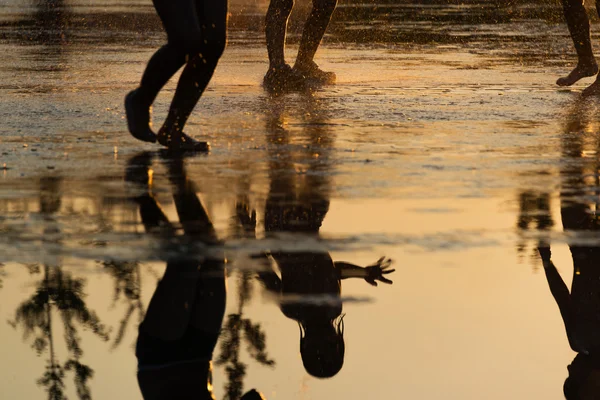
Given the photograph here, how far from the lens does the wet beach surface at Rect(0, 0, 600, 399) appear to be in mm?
3791

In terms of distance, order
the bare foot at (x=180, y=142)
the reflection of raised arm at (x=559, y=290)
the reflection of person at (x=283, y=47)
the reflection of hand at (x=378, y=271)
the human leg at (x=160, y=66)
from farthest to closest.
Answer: the reflection of person at (x=283, y=47) → the bare foot at (x=180, y=142) → the human leg at (x=160, y=66) → the reflection of hand at (x=378, y=271) → the reflection of raised arm at (x=559, y=290)

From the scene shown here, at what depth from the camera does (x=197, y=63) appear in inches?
286

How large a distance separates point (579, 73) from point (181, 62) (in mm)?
4811

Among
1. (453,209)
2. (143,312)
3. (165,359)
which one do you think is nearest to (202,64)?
Answer: (453,209)

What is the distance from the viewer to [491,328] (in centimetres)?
416

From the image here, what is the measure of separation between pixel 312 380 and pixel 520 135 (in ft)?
15.9

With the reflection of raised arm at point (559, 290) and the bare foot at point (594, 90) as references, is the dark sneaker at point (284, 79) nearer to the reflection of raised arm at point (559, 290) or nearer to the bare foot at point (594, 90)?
the bare foot at point (594, 90)

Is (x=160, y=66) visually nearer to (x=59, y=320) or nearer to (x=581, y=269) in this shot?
(x=581, y=269)

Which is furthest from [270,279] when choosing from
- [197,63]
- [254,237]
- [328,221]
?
[197,63]

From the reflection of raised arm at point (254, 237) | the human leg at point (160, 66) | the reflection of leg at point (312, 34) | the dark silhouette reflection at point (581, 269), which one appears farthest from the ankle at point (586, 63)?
the reflection of raised arm at point (254, 237)

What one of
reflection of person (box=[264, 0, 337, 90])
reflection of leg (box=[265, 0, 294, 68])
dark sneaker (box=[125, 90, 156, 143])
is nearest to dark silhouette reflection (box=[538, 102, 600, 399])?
dark sneaker (box=[125, 90, 156, 143])

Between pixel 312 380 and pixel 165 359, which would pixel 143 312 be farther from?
pixel 312 380

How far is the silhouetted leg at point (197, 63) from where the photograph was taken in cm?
686

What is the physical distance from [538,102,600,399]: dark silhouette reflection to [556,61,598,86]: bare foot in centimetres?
308
